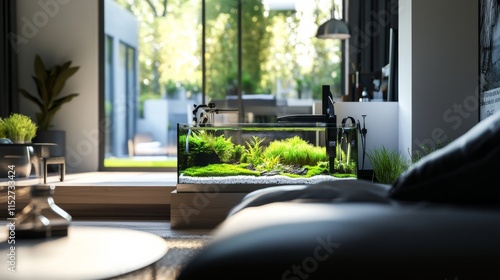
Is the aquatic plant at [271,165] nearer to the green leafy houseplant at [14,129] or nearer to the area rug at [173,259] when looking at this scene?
the area rug at [173,259]

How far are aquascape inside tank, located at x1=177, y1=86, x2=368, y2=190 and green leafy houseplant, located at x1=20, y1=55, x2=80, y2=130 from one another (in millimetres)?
3306

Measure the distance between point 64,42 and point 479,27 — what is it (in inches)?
192

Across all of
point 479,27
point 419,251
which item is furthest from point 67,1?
point 419,251

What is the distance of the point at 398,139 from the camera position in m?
4.97

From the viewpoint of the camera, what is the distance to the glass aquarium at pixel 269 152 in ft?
12.8

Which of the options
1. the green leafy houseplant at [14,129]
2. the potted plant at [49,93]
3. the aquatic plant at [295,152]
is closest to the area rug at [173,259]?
the aquatic plant at [295,152]

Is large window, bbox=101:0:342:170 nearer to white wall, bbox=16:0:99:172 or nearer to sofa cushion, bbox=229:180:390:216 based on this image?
white wall, bbox=16:0:99:172

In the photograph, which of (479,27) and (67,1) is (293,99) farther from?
(479,27)

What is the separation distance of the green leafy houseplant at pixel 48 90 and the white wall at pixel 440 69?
13.6ft

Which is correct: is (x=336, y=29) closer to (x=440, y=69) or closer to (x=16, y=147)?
(x=440, y=69)

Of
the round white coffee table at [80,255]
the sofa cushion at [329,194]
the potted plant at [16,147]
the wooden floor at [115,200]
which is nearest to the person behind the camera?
the sofa cushion at [329,194]

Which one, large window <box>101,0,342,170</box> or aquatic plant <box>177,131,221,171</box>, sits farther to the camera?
large window <box>101,0,342,170</box>

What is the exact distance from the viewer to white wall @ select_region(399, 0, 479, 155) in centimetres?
449

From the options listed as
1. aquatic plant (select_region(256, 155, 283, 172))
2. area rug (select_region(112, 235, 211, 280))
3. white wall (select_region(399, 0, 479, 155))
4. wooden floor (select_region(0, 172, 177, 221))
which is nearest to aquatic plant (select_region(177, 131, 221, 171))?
aquatic plant (select_region(256, 155, 283, 172))
